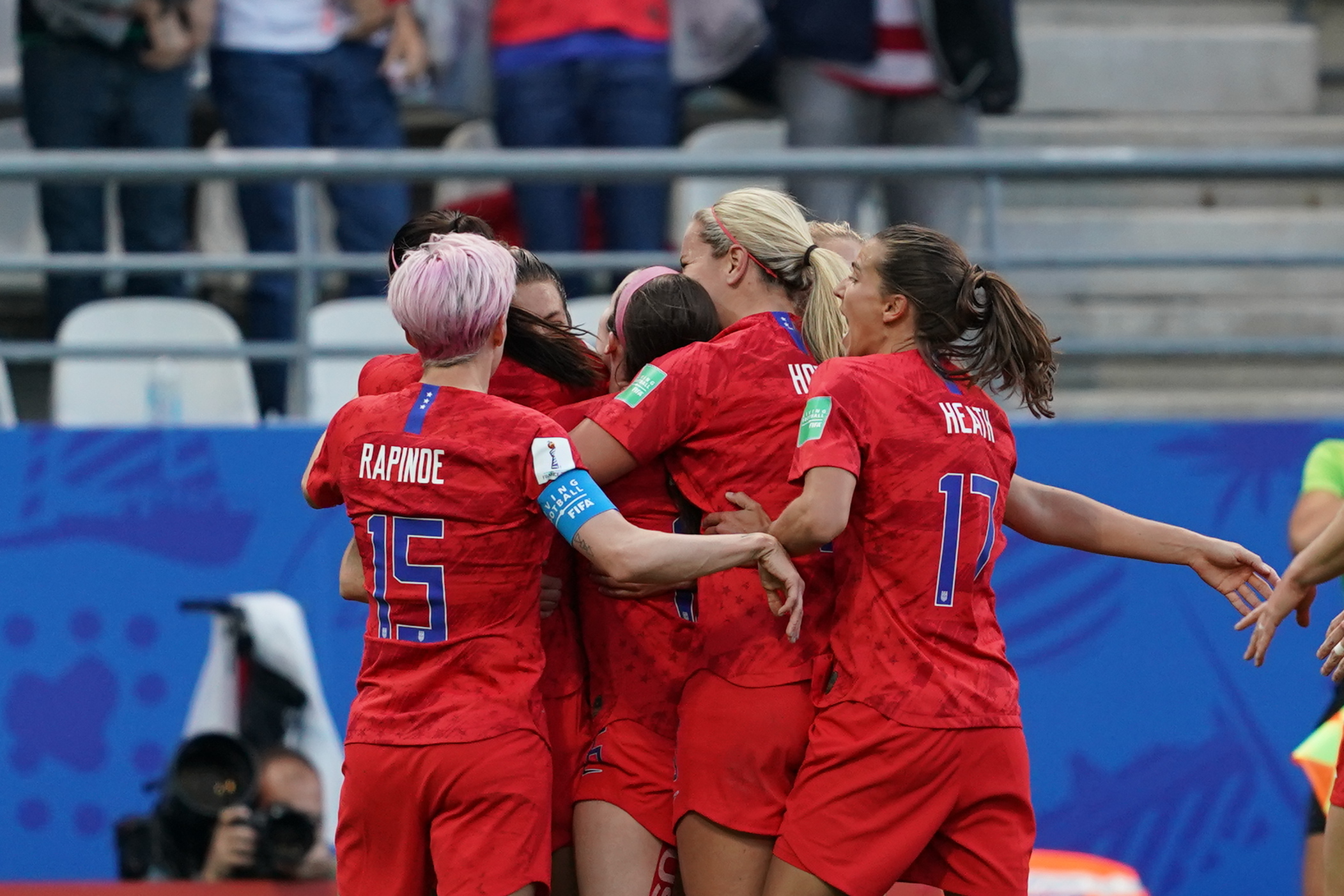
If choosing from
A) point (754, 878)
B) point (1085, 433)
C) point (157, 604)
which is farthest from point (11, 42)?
point (754, 878)

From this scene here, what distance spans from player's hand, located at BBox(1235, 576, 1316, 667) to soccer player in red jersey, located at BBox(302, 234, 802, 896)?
1078 mm

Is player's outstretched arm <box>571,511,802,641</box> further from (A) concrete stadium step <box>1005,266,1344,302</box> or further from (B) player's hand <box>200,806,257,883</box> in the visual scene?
(A) concrete stadium step <box>1005,266,1344,302</box>

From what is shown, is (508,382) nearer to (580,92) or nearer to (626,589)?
(626,589)

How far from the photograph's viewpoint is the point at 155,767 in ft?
20.5

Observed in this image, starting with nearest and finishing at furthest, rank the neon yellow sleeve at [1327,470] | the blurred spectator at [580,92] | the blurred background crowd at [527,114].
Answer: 1. the neon yellow sleeve at [1327,470]
2. the blurred background crowd at [527,114]
3. the blurred spectator at [580,92]

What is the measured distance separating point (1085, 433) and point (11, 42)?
5.67m

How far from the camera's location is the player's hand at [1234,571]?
3.80m

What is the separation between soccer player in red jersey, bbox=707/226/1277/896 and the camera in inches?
133

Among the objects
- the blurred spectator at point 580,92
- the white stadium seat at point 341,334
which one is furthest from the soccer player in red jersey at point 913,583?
the white stadium seat at point 341,334

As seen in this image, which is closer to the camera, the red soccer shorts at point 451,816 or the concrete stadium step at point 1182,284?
the red soccer shorts at point 451,816

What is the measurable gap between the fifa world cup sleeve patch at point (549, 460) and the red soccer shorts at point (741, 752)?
584mm

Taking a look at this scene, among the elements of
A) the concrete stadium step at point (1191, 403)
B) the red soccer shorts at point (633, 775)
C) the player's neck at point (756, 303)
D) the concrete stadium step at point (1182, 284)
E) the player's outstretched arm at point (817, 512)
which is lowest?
the concrete stadium step at point (1191, 403)

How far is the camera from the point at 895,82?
6922mm

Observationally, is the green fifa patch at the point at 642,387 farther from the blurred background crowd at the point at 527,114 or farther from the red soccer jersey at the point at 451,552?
the blurred background crowd at the point at 527,114
